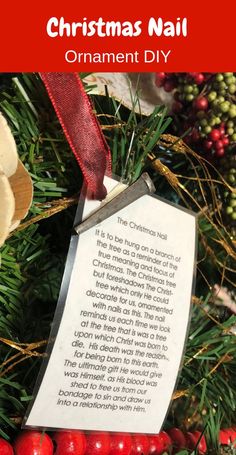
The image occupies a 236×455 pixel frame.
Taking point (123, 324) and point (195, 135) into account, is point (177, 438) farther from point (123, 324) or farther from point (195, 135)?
point (195, 135)

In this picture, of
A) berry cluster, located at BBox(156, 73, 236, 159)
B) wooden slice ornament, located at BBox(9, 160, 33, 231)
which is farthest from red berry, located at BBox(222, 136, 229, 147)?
wooden slice ornament, located at BBox(9, 160, 33, 231)

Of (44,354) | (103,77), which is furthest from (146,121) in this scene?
(44,354)

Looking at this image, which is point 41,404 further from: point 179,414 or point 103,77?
point 103,77

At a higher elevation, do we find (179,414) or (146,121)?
(146,121)

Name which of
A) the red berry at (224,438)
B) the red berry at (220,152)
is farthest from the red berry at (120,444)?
the red berry at (220,152)

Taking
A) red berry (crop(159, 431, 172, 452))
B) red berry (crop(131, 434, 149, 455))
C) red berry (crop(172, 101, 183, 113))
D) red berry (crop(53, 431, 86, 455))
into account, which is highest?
red berry (crop(172, 101, 183, 113))

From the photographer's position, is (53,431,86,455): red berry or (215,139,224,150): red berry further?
(215,139,224,150): red berry

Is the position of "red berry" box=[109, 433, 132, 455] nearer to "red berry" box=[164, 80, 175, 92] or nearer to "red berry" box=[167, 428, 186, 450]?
"red berry" box=[167, 428, 186, 450]
